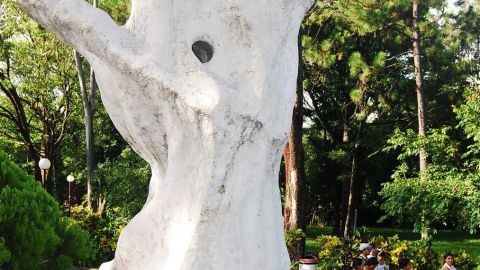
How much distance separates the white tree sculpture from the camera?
9.89ft

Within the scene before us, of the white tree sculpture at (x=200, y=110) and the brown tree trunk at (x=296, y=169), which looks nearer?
the white tree sculpture at (x=200, y=110)

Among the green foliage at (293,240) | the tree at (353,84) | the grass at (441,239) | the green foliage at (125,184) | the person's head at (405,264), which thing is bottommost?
the person's head at (405,264)

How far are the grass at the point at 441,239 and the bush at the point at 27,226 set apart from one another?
1280 centimetres

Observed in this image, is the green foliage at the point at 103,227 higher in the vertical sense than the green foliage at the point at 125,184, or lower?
lower

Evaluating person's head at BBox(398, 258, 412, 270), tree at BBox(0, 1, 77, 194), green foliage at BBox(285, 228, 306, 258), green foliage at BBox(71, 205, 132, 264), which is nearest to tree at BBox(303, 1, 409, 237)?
green foliage at BBox(285, 228, 306, 258)

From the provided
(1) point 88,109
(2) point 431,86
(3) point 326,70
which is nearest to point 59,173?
(1) point 88,109

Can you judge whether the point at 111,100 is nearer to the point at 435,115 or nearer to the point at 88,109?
the point at 88,109

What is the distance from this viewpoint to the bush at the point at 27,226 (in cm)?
500

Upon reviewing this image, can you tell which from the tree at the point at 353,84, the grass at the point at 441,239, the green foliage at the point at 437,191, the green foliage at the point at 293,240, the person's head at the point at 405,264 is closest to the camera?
the person's head at the point at 405,264

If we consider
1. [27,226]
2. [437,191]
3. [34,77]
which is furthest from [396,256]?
[34,77]

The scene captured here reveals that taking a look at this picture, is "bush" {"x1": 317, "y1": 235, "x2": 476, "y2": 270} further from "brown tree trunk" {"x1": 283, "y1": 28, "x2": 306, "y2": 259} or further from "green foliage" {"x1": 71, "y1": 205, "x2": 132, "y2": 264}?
"green foliage" {"x1": 71, "y1": 205, "x2": 132, "y2": 264}

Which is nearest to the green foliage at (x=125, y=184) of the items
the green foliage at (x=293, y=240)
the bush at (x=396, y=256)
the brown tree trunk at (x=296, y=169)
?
the brown tree trunk at (x=296, y=169)

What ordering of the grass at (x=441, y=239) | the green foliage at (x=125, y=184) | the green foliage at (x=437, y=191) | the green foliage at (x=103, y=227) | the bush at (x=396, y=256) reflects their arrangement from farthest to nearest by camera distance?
the grass at (x=441, y=239), the green foliage at (x=125, y=184), the green foliage at (x=103, y=227), the bush at (x=396, y=256), the green foliage at (x=437, y=191)

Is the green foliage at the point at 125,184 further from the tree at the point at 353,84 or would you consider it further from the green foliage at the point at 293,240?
the tree at the point at 353,84
